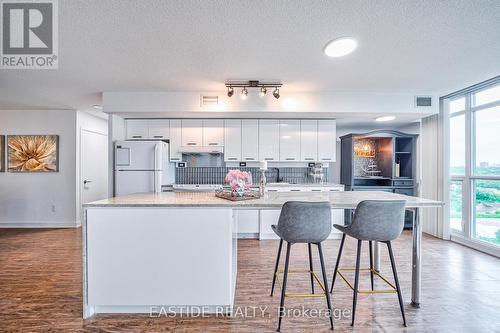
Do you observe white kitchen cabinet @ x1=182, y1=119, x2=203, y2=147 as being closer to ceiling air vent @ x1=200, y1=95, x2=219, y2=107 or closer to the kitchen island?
ceiling air vent @ x1=200, y1=95, x2=219, y2=107

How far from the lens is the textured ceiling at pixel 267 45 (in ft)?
5.91

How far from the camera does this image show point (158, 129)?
4297mm

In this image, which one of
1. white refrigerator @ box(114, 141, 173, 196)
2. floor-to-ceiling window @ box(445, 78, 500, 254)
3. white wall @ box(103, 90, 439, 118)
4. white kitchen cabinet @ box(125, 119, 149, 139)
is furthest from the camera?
white kitchen cabinet @ box(125, 119, 149, 139)

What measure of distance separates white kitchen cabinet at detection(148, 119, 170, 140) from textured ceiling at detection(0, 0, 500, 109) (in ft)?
2.69

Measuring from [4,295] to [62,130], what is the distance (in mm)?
3548

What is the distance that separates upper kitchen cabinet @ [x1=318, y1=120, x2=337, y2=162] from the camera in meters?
4.38

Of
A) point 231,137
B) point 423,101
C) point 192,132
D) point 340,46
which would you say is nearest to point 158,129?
point 192,132

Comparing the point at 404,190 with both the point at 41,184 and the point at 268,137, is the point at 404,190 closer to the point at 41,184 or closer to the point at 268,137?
the point at 268,137

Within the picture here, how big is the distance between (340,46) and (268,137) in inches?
88.5

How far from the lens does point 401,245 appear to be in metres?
3.71

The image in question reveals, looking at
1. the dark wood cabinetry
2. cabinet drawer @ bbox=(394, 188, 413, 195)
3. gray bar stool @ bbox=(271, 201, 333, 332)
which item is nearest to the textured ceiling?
the dark wood cabinetry

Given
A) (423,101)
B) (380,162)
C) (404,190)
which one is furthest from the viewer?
(380,162)

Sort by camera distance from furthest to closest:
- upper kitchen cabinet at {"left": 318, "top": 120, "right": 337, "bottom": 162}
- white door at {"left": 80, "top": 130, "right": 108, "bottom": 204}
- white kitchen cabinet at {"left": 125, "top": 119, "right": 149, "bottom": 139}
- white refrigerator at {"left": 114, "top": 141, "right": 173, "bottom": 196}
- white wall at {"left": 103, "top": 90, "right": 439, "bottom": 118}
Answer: white door at {"left": 80, "top": 130, "right": 108, "bottom": 204}, upper kitchen cabinet at {"left": 318, "top": 120, "right": 337, "bottom": 162}, white kitchen cabinet at {"left": 125, "top": 119, "right": 149, "bottom": 139}, white refrigerator at {"left": 114, "top": 141, "right": 173, "bottom": 196}, white wall at {"left": 103, "top": 90, "right": 439, "bottom": 118}

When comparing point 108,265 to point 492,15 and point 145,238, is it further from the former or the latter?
point 492,15
